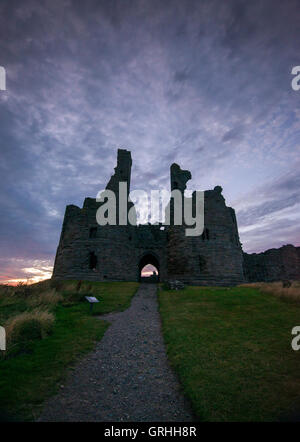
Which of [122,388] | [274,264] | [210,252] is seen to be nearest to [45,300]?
[122,388]

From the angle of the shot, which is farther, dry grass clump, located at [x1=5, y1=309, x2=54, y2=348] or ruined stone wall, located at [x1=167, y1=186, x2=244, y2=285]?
ruined stone wall, located at [x1=167, y1=186, x2=244, y2=285]

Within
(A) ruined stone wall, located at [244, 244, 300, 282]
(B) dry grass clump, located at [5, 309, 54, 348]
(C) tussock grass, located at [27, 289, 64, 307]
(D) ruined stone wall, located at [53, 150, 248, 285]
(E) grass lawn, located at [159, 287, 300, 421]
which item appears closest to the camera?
(E) grass lawn, located at [159, 287, 300, 421]

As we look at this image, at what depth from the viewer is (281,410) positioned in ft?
10.4

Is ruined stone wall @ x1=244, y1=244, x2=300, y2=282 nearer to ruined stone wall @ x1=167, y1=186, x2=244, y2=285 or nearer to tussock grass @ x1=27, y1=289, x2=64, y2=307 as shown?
ruined stone wall @ x1=167, y1=186, x2=244, y2=285

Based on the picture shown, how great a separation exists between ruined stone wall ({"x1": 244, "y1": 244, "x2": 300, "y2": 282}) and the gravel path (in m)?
31.2

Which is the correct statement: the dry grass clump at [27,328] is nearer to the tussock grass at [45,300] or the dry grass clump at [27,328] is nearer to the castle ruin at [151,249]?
the tussock grass at [45,300]

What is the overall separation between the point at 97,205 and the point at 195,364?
81.2 feet

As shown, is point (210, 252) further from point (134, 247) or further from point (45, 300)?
point (45, 300)

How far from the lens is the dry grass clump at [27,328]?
6.04 m

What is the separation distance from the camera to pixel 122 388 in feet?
14.1

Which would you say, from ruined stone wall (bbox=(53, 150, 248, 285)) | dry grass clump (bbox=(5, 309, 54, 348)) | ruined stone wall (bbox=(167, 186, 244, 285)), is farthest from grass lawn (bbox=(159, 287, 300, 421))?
ruined stone wall (bbox=(53, 150, 248, 285))

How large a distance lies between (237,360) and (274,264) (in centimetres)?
3289

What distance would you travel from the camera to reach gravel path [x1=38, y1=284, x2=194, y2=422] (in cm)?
344
